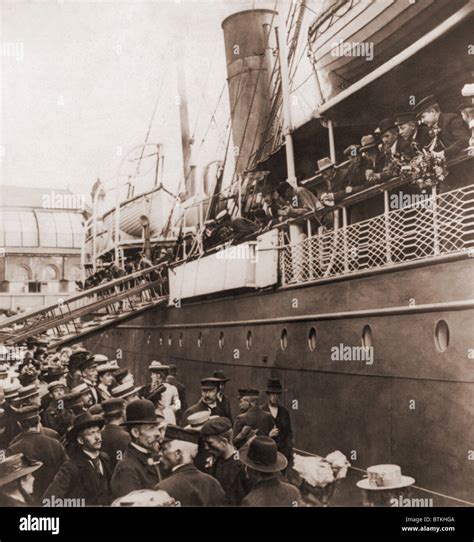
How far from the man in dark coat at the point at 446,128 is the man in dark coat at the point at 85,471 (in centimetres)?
330

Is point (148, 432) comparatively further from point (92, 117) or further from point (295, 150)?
point (295, 150)

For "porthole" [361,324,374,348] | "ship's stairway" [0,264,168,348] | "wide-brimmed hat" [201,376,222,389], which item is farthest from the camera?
"ship's stairway" [0,264,168,348]

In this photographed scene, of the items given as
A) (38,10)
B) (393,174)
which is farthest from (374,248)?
(38,10)

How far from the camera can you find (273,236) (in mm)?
7281

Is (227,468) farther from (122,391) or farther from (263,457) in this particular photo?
(122,391)

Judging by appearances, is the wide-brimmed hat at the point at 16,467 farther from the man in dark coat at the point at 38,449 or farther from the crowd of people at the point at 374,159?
the crowd of people at the point at 374,159

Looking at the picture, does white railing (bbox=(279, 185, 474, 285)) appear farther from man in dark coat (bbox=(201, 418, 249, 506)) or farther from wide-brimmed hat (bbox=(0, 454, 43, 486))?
wide-brimmed hat (bbox=(0, 454, 43, 486))

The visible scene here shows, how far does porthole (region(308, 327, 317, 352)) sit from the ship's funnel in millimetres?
5033

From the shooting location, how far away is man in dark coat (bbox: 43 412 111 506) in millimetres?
4562

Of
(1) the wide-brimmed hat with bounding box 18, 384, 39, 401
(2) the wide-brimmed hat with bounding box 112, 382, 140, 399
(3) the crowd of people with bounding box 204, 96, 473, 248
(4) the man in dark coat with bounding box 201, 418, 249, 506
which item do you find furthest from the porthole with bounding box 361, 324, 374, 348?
(1) the wide-brimmed hat with bounding box 18, 384, 39, 401

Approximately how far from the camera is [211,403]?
19.2 feet

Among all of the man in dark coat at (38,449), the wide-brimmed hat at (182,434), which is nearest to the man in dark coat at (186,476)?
the wide-brimmed hat at (182,434)

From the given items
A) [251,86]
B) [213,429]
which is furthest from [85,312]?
[251,86]

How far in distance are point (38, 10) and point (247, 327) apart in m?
3.76
